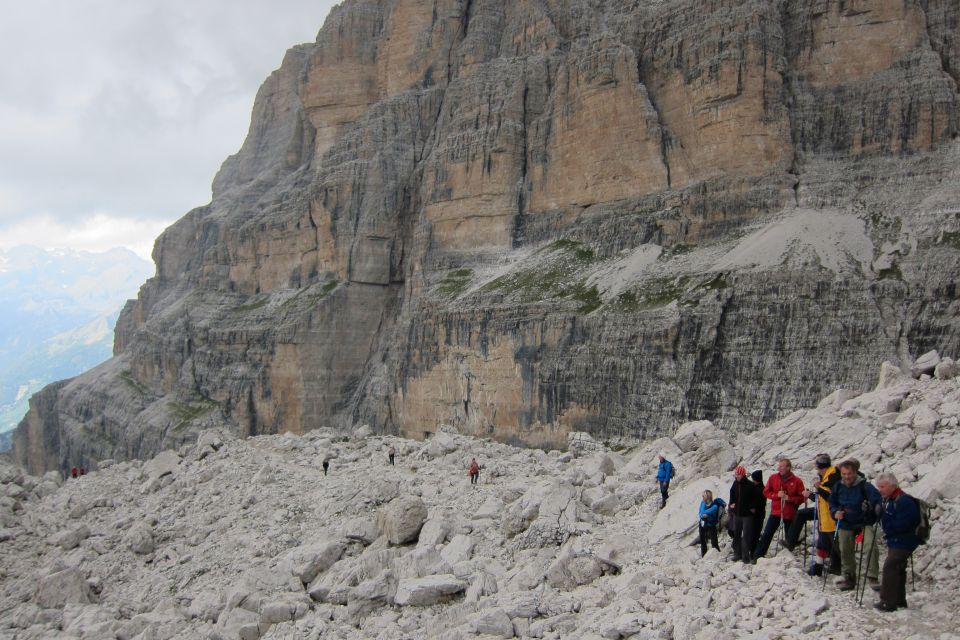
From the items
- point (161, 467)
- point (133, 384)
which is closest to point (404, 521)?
point (161, 467)

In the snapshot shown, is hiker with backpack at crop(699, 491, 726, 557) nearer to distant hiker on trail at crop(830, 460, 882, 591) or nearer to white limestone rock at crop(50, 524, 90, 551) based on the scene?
distant hiker on trail at crop(830, 460, 882, 591)

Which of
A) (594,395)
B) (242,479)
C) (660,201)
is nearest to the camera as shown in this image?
(242,479)

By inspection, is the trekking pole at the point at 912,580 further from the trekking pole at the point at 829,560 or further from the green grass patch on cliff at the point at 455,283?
the green grass patch on cliff at the point at 455,283

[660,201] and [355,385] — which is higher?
[660,201]

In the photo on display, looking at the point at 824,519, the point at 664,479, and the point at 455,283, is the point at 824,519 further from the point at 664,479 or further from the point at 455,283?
the point at 455,283

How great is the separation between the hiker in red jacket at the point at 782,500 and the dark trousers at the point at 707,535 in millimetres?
933

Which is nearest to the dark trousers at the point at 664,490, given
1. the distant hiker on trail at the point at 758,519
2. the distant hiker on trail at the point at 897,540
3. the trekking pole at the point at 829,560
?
the distant hiker on trail at the point at 758,519

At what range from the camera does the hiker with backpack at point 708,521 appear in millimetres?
12438

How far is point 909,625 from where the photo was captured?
9.03 meters

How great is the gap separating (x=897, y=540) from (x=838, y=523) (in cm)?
97

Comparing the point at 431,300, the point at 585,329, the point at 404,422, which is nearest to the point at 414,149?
the point at 431,300

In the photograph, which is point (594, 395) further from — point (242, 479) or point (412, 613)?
point (412, 613)

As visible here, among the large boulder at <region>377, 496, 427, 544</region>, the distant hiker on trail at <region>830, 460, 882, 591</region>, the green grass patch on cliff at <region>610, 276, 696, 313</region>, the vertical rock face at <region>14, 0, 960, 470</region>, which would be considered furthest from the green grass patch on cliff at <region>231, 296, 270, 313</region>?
the distant hiker on trail at <region>830, 460, 882, 591</region>

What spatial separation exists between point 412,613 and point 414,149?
155 ft
